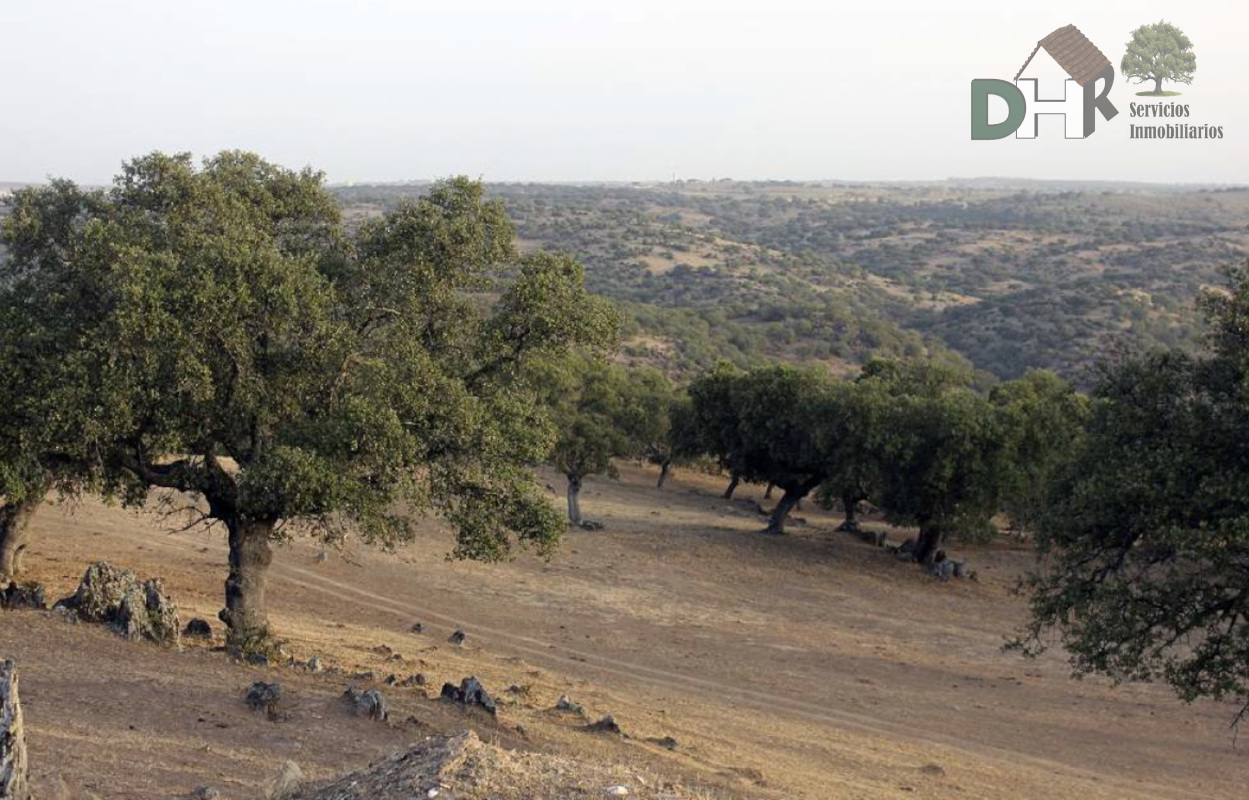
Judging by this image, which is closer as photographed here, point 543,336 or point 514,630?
point 543,336

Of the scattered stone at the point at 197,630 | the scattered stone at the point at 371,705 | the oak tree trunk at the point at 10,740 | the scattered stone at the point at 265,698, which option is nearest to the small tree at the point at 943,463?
the scattered stone at the point at 197,630

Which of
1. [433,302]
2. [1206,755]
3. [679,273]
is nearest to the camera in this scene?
[433,302]

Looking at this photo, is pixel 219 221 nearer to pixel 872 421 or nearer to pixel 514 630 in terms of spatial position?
pixel 514 630

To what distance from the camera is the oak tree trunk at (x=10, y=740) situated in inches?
331

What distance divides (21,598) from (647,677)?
449 inches

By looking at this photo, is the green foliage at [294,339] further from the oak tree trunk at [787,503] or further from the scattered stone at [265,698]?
the oak tree trunk at [787,503]

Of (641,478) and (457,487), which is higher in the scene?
(457,487)

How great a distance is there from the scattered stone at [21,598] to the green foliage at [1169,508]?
1487 cm

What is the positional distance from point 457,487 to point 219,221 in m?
5.31

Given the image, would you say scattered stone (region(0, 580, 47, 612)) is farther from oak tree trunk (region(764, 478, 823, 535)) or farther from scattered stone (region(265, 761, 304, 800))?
oak tree trunk (region(764, 478, 823, 535))

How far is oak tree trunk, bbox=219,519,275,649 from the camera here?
17188mm

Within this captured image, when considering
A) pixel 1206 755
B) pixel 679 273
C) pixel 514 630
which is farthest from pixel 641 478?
pixel 679 273

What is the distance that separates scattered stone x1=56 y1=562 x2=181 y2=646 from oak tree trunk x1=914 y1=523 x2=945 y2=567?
A: 25.6m

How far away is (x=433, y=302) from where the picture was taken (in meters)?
16.6
